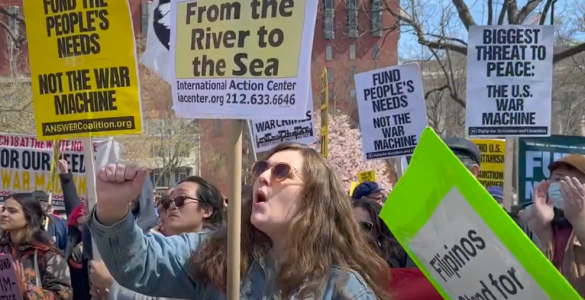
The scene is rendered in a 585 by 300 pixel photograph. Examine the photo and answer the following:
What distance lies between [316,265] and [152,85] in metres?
30.4

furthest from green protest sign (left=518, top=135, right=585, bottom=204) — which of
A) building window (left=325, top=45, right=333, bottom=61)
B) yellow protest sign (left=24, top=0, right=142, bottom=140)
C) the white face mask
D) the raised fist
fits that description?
building window (left=325, top=45, right=333, bottom=61)

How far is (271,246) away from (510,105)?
14.1 ft

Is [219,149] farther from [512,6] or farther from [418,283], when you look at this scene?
[418,283]

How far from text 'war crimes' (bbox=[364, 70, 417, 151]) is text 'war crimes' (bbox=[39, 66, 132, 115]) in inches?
142

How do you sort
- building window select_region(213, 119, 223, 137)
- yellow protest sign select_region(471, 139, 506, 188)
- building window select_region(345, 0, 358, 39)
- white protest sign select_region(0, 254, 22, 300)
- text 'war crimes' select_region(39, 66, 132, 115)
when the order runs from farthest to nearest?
building window select_region(213, 119, 223, 137), building window select_region(345, 0, 358, 39), yellow protest sign select_region(471, 139, 506, 188), text 'war crimes' select_region(39, 66, 132, 115), white protest sign select_region(0, 254, 22, 300)

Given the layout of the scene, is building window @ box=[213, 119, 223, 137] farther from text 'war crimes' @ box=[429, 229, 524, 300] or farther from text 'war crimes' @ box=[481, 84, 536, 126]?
text 'war crimes' @ box=[429, 229, 524, 300]

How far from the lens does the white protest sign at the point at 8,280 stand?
424 cm

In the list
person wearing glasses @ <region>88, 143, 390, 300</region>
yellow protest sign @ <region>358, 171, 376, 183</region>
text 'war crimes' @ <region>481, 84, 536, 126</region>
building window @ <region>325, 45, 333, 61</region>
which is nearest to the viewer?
person wearing glasses @ <region>88, 143, 390, 300</region>

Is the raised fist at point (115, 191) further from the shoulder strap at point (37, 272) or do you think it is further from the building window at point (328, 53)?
the building window at point (328, 53)

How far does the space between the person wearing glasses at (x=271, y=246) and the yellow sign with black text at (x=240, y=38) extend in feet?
1.79

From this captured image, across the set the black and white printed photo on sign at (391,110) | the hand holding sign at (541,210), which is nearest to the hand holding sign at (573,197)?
the hand holding sign at (541,210)

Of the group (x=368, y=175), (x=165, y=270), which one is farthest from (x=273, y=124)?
(x=368, y=175)

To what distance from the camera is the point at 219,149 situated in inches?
1991

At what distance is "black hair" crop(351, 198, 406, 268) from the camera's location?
4449 mm
